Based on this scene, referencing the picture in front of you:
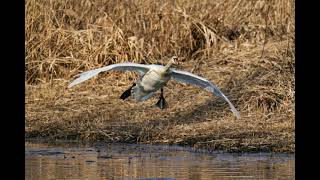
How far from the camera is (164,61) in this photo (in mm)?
13984

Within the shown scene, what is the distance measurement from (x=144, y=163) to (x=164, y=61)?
4.99 m

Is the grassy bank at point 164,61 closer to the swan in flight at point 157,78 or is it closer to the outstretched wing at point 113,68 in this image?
the swan in flight at point 157,78

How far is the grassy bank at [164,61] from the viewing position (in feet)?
35.5

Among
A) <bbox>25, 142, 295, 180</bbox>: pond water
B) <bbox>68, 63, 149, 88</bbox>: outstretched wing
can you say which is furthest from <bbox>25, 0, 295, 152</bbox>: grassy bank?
<bbox>68, 63, 149, 88</bbox>: outstretched wing

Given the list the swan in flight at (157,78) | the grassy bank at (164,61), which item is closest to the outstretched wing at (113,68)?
the swan in flight at (157,78)

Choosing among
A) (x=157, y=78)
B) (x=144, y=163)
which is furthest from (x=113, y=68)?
(x=144, y=163)

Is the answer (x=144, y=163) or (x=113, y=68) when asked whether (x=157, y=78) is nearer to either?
(x=113, y=68)

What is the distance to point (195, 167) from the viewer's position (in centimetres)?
877

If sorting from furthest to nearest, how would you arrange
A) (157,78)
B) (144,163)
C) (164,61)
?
(164,61) → (157,78) → (144,163)

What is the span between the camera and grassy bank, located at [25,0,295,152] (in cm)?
1081

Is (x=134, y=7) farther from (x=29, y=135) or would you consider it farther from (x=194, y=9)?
(x=29, y=135)

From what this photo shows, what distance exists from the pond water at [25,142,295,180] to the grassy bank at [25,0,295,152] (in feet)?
1.28
